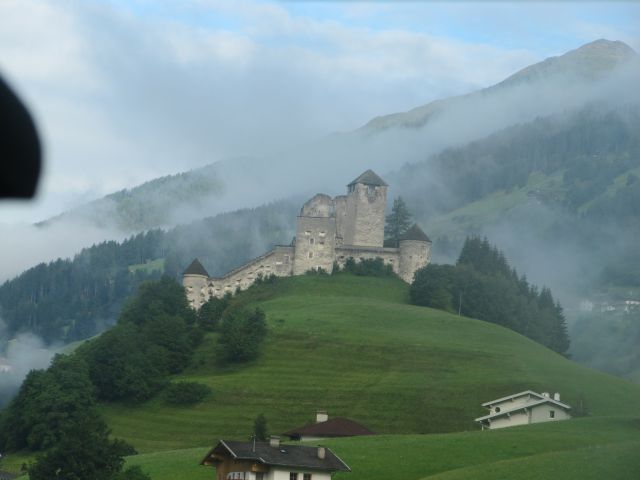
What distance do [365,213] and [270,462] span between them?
88214 millimetres

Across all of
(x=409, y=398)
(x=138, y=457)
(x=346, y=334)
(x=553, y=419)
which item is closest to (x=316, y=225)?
(x=346, y=334)

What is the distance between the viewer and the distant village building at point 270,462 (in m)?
52.0

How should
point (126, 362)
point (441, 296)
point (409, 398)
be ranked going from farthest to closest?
point (441, 296), point (126, 362), point (409, 398)

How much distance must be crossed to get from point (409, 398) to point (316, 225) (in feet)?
147

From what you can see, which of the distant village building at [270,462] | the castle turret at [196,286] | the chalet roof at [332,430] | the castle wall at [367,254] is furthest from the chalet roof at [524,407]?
the castle turret at [196,286]

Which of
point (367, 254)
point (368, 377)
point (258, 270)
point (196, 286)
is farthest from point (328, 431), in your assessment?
point (367, 254)

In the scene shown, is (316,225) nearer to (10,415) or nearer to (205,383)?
(205,383)

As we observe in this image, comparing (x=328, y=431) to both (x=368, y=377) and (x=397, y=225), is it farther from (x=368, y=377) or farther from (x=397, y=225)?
(x=397, y=225)

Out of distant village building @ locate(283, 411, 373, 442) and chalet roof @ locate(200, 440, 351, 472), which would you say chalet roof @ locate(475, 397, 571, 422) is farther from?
chalet roof @ locate(200, 440, 351, 472)

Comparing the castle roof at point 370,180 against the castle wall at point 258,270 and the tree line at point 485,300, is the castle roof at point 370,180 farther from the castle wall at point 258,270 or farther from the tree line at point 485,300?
the tree line at point 485,300

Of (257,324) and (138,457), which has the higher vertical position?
(257,324)

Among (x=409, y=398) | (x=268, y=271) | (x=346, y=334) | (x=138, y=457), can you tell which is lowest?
(x=138, y=457)

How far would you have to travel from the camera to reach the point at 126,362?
107m

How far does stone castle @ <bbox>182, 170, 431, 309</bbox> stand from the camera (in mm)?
133000
